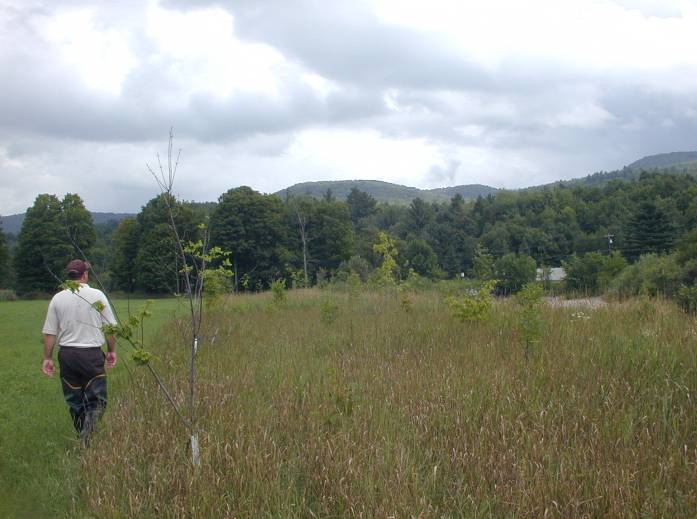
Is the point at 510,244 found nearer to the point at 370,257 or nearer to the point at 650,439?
the point at 370,257

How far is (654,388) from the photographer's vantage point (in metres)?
5.51

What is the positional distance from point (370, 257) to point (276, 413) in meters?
74.4

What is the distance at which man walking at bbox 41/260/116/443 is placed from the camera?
6.08 meters

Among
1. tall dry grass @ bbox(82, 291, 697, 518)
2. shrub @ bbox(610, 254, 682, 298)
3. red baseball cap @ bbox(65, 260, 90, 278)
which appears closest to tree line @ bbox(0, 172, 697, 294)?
shrub @ bbox(610, 254, 682, 298)

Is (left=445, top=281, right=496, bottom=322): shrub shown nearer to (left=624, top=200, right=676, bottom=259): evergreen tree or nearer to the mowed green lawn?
the mowed green lawn

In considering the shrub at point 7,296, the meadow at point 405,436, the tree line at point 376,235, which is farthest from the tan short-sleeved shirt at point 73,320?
the shrub at point 7,296

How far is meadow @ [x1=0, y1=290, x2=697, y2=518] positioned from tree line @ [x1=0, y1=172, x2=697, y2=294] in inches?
788

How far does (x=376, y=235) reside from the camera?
6081 cm

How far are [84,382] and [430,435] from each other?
11.8 ft

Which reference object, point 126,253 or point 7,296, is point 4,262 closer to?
point 126,253

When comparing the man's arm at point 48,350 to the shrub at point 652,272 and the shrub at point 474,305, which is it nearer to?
the shrub at point 474,305

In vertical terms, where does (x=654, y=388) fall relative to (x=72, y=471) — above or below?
above

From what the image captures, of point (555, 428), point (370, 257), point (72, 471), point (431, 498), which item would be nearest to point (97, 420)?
point (72, 471)

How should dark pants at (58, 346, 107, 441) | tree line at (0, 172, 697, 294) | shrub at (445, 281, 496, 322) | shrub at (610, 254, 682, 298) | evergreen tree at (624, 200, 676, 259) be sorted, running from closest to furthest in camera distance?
dark pants at (58, 346, 107, 441), shrub at (445, 281, 496, 322), shrub at (610, 254, 682, 298), tree line at (0, 172, 697, 294), evergreen tree at (624, 200, 676, 259)
